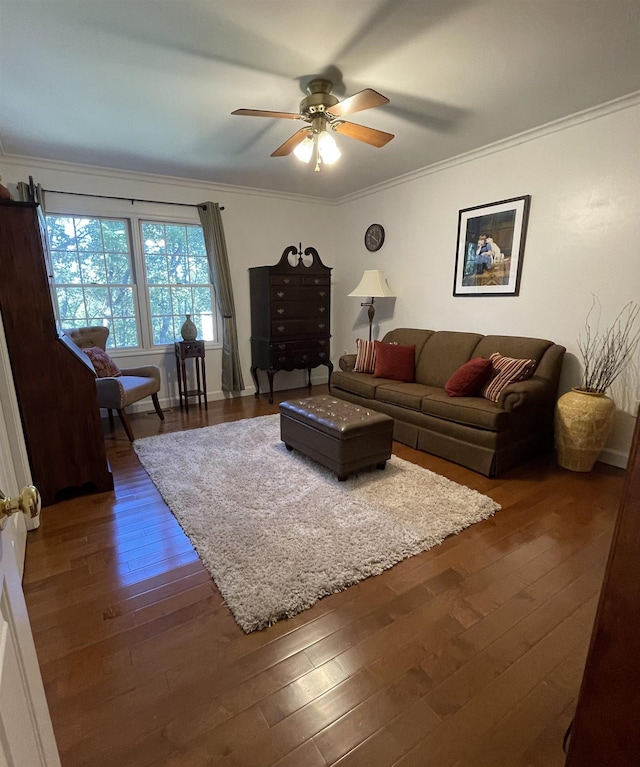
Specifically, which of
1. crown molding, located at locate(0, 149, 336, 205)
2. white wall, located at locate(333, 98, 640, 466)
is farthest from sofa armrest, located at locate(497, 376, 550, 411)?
crown molding, located at locate(0, 149, 336, 205)

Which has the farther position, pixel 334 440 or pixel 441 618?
pixel 334 440

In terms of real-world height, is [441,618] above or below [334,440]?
below

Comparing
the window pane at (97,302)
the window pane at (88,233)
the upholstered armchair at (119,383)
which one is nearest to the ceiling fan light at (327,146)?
the upholstered armchair at (119,383)

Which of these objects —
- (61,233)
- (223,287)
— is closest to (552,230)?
(223,287)

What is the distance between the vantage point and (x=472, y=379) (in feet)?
10.2

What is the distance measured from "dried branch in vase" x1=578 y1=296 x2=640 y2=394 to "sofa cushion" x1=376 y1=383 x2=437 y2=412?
3.97 feet

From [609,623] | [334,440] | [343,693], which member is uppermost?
[609,623]

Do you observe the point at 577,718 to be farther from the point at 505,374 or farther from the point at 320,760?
the point at 505,374

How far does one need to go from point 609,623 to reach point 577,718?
236 millimetres

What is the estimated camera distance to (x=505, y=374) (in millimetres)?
3059

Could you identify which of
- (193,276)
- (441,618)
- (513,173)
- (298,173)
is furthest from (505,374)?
(193,276)

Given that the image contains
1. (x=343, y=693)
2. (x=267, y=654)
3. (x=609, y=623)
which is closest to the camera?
(x=609, y=623)

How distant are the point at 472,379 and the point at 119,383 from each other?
294cm

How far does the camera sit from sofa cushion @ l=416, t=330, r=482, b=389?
12.0 feet
